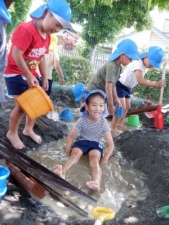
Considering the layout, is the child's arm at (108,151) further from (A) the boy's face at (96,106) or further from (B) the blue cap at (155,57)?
(B) the blue cap at (155,57)

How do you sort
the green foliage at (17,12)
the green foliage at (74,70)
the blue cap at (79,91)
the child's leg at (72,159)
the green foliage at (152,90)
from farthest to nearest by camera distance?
1. the green foliage at (74,70)
2. the green foliage at (17,12)
3. the green foliage at (152,90)
4. the blue cap at (79,91)
5. the child's leg at (72,159)

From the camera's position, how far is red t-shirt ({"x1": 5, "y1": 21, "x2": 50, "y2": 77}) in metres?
2.69

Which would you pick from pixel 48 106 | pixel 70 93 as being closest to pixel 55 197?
pixel 48 106

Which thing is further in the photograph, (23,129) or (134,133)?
(134,133)

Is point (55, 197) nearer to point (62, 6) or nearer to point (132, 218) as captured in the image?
point (132, 218)

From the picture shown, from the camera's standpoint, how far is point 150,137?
402cm

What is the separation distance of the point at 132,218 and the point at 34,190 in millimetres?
783

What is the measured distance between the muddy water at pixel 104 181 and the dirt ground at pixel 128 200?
72mm

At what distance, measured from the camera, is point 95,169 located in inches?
112

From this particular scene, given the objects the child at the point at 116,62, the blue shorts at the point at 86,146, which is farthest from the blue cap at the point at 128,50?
the blue shorts at the point at 86,146

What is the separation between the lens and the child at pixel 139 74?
423cm

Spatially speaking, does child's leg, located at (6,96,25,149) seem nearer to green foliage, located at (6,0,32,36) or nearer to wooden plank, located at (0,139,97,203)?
wooden plank, located at (0,139,97,203)

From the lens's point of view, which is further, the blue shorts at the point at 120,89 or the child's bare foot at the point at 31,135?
the blue shorts at the point at 120,89

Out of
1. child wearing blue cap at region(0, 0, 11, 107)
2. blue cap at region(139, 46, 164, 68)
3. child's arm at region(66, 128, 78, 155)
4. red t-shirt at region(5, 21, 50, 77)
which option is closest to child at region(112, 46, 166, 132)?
blue cap at region(139, 46, 164, 68)
